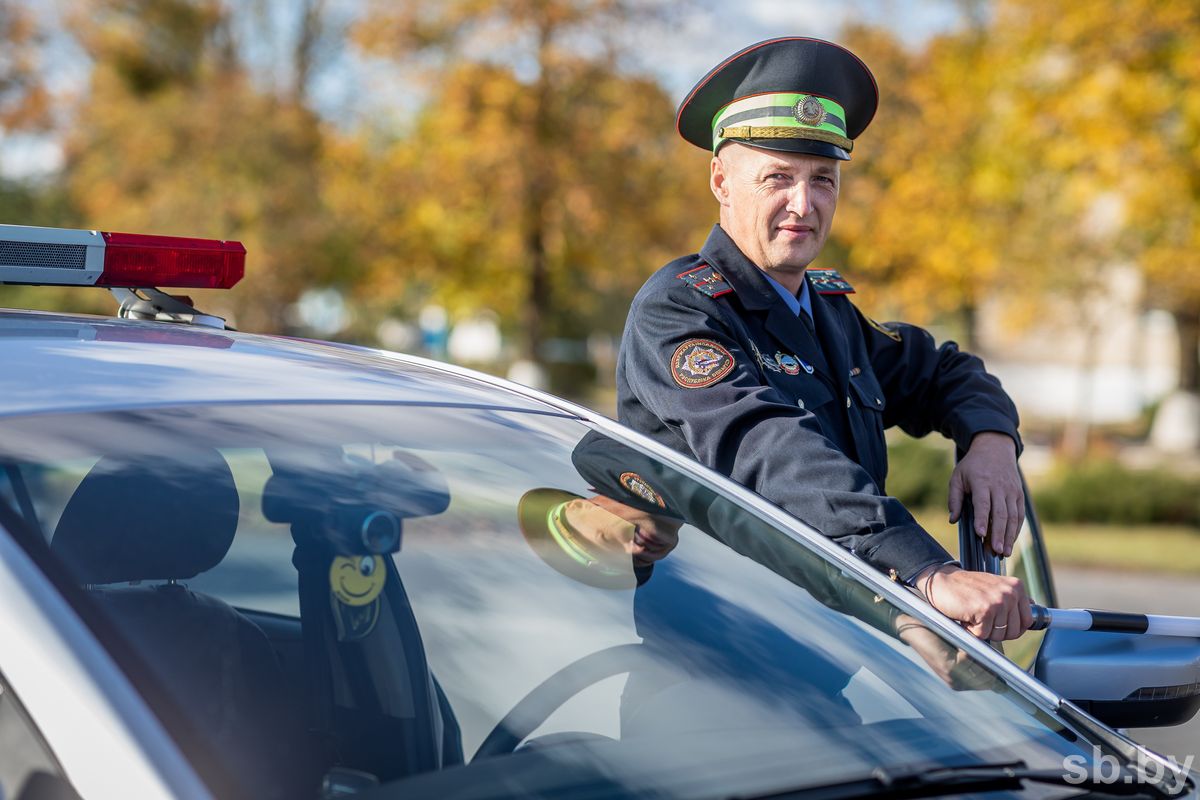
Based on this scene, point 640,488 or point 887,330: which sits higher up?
point 887,330

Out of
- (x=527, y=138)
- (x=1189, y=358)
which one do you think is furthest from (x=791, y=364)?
(x=1189, y=358)

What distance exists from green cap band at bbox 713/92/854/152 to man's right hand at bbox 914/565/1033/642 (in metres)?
0.89

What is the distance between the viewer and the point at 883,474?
2656mm

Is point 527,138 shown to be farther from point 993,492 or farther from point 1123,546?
point 993,492

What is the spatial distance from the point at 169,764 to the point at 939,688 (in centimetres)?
98

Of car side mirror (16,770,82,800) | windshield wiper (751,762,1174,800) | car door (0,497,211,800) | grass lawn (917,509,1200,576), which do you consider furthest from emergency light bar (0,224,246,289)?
grass lawn (917,509,1200,576)

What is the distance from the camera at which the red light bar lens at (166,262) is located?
2520 millimetres

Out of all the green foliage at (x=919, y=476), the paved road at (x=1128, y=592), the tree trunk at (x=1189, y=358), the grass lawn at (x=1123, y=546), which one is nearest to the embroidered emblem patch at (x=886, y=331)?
the paved road at (x=1128, y=592)

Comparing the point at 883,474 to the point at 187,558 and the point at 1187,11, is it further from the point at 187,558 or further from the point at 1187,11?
the point at 1187,11

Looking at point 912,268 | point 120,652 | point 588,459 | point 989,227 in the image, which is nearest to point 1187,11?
point 989,227

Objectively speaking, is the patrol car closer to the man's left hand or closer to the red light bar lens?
the man's left hand

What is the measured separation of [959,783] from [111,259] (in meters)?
1.80

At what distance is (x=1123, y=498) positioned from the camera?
12.7 m

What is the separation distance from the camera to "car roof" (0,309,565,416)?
1652 mm
